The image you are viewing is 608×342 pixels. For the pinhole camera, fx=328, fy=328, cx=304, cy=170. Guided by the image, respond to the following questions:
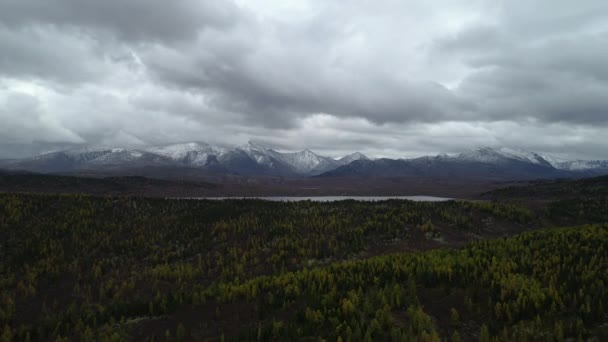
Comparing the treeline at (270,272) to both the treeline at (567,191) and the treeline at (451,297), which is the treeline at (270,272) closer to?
the treeline at (451,297)

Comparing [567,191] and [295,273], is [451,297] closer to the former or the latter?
[295,273]

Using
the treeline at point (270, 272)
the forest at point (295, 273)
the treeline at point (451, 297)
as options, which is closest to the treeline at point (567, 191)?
the forest at point (295, 273)

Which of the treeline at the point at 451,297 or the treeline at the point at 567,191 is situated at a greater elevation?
the treeline at the point at 567,191

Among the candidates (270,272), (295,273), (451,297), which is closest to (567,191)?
(270,272)

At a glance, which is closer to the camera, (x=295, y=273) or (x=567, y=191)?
(x=295, y=273)

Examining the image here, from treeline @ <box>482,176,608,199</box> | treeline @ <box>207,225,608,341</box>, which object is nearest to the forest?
treeline @ <box>207,225,608,341</box>

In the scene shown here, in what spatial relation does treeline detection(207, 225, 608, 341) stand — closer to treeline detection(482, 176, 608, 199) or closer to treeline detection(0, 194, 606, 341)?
treeline detection(0, 194, 606, 341)

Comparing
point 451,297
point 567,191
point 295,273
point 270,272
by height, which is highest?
point 567,191

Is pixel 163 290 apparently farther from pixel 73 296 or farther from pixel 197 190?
pixel 197 190
